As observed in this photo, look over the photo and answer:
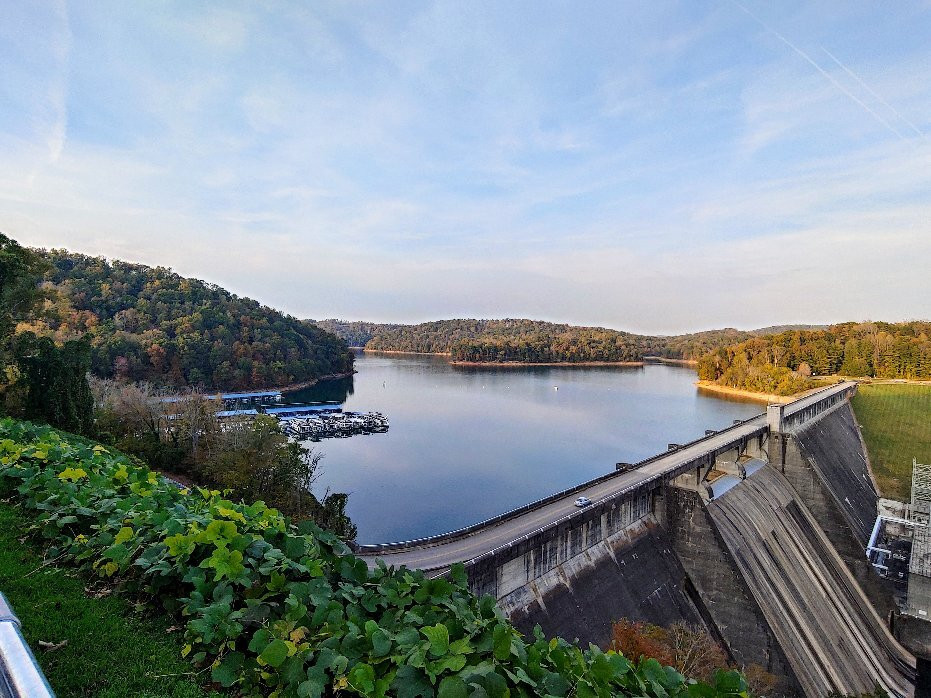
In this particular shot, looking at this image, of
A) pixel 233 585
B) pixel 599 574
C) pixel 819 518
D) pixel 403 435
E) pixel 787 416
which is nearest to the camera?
pixel 233 585

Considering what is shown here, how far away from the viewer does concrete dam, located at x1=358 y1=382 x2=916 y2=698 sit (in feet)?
42.2

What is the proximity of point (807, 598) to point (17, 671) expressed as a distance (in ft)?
75.9

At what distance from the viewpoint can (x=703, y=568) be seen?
15836 millimetres

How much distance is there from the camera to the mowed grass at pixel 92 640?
6.78ft

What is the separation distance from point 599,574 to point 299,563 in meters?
13.7

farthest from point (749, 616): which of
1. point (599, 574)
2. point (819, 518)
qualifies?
point (819, 518)

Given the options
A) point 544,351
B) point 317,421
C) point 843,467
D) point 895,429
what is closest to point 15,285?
point 317,421

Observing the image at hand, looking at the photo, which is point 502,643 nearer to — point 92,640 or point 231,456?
point 92,640

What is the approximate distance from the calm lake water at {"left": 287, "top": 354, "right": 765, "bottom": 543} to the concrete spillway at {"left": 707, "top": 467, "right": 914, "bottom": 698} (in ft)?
37.1

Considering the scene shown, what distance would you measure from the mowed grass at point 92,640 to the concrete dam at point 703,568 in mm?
8925

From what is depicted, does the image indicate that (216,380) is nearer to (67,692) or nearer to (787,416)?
(787,416)

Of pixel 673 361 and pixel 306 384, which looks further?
pixel 673 361

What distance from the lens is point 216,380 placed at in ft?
223

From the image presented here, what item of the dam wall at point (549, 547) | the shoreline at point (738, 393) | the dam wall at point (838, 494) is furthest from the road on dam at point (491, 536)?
the shoreline at point (738, 393)
